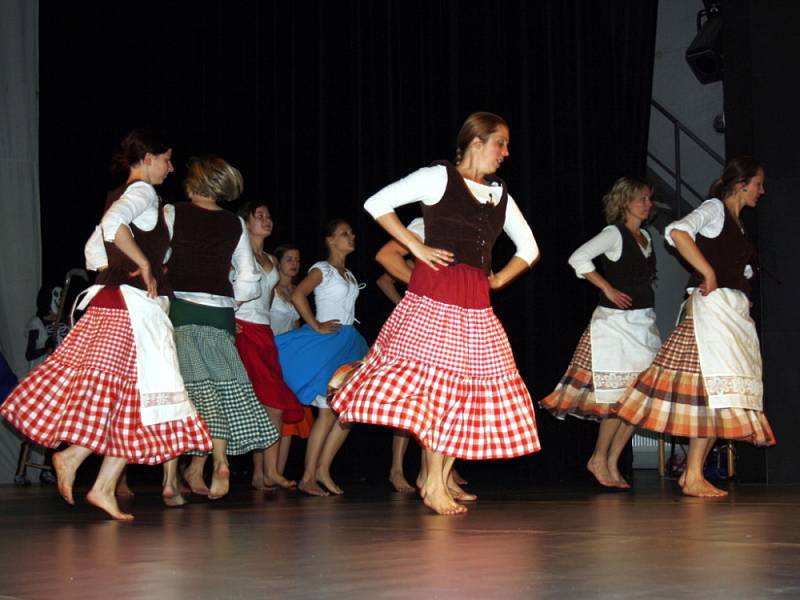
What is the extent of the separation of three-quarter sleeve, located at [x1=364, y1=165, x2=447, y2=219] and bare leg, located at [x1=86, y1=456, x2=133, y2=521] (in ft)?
4.16

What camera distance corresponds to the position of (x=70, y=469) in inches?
158

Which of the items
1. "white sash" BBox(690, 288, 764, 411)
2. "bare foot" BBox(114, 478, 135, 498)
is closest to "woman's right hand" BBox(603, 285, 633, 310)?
"white sash" BBox(690, 288, 764, 411)

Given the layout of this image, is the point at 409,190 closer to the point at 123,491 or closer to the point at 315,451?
the point at 315,451

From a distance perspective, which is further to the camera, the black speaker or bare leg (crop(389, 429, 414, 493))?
the black speaker

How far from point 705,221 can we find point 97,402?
2.60 m

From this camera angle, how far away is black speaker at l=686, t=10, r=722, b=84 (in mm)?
7055

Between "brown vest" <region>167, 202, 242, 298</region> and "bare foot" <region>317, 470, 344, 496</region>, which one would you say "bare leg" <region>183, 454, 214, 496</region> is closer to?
"bare foot" <region>317, 470, 344, 496</region>

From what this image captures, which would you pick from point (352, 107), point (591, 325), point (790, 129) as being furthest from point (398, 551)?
point (352, 107)

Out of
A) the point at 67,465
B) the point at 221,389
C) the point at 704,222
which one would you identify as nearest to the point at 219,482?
the point at 221,389

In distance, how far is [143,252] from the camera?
4.14 metres

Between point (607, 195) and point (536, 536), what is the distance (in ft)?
9.89

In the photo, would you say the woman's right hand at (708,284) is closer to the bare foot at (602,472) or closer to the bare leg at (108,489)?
the bare foot at (602,472)

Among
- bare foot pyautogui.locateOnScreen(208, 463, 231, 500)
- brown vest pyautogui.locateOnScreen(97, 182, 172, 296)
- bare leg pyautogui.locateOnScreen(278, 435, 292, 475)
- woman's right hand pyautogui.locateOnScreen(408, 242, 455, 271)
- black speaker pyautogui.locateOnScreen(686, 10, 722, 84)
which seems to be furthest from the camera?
black speaker pyautogui.locateOnScreen(686, 10, 722, 84)

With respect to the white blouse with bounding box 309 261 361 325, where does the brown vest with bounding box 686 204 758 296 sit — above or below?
above
